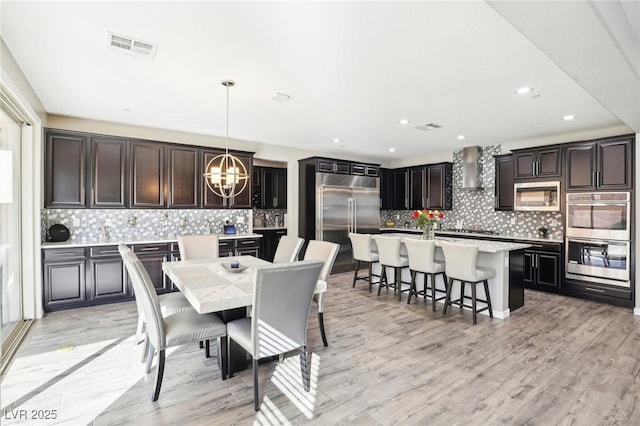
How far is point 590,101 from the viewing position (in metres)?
3.81

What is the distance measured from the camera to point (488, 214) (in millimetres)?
6688

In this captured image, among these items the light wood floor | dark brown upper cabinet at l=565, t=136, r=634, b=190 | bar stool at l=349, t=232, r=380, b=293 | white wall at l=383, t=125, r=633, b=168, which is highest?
white wall at l=383, t=125, r=633, b=168

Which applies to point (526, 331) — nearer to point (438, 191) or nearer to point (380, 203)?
point (438, 191)

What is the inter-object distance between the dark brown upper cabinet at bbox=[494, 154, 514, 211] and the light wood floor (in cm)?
259

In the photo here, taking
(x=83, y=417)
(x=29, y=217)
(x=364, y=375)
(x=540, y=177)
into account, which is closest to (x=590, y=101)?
(x=540, y=177)

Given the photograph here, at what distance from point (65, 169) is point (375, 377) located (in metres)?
4.78

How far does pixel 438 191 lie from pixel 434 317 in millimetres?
3840

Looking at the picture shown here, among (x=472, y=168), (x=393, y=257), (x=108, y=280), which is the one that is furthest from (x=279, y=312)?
(x=472, y=168)

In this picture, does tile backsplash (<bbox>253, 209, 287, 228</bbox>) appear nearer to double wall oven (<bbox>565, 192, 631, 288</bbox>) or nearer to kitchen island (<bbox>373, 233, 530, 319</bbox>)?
kitchen island (<bbox>373, 233, 530, 319</bbox>)

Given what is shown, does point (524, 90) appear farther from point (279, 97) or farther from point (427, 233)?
point (279, 97)

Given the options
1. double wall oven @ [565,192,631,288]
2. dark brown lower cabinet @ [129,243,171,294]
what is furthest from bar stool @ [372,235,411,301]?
dark brown lower cabinet @ [129,243,171,294]

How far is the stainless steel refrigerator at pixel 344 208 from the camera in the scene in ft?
21.9

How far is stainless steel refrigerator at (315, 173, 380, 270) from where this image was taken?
263 inches

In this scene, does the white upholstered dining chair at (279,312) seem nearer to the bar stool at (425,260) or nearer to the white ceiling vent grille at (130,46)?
the white ceiling vent grille at (130,46)
